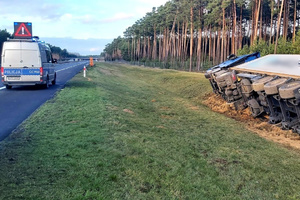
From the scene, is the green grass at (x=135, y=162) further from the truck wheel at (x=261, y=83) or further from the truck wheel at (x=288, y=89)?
the truck wheel at (x=261, y=83)

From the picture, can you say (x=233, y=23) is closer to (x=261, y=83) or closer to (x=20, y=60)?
(x=20, y=60)

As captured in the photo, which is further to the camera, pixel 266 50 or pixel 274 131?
pixel 266 50

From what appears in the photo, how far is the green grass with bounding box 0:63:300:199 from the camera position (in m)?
4.50

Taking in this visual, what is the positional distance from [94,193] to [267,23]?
55.9 meters

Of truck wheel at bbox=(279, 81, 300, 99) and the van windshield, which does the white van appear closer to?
the van windshield

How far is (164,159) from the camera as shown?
5980 mm

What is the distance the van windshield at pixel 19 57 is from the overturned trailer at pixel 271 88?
10144 millimetres

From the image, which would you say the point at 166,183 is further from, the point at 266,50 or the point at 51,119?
the point at 266,50

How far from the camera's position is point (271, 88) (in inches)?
372

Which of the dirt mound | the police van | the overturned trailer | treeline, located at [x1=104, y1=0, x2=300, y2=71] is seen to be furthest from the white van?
treeline, located at [x1=104, y1=0, x2=300, y2=71]

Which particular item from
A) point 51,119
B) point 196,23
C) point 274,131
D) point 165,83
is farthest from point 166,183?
point 196,23

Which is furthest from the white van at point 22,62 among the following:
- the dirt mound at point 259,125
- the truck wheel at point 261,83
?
the truck wheel at point 261,83

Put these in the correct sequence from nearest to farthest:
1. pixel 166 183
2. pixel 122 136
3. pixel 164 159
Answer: pixel 166 183
pixel 164 159
pixel 122 136

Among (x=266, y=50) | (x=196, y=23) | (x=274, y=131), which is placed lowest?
(x=274, y=131)
